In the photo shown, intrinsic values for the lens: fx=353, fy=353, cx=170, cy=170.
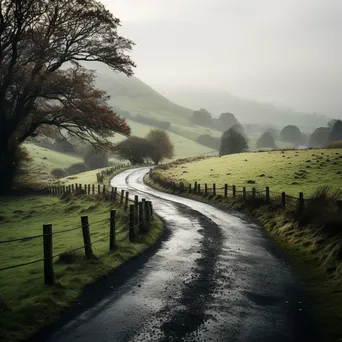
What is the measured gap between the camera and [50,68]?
26.7 metres

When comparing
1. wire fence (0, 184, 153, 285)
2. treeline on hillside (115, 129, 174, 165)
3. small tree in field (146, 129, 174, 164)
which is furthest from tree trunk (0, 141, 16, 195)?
small tree in field (146, 129, 174, 164)

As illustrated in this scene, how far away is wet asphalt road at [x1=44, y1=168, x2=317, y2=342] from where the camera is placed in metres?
6.68

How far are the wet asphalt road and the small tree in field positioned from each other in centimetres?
7875

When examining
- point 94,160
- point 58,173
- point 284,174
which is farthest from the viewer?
point 94,160

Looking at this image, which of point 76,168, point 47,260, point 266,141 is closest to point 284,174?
point 47,260

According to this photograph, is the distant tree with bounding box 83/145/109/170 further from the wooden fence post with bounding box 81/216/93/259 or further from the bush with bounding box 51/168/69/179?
the wooden fence post with bounding box 81/216/93/259

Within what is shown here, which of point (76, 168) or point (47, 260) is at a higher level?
point (76, 168)

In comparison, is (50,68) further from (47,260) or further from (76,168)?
(76,168)

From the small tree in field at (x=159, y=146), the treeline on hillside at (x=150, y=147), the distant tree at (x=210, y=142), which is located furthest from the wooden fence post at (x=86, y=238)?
the distant tree at (x=210, y=142)

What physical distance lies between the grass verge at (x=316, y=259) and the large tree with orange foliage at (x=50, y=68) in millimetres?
14822

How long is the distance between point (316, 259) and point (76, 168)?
3495 inches

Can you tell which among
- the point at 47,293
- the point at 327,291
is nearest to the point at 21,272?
the point at 47,293

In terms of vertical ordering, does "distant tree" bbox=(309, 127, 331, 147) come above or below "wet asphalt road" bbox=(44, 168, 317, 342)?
above

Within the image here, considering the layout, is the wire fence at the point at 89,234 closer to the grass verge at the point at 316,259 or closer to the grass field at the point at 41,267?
the grass field at the point at 41,267
